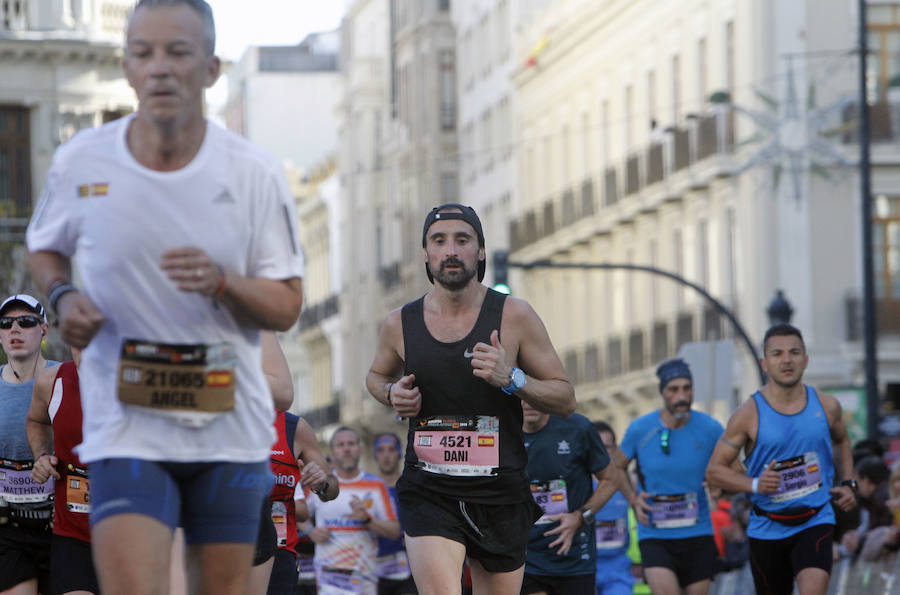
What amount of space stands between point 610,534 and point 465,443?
770cm

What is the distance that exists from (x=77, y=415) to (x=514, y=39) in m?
56.3

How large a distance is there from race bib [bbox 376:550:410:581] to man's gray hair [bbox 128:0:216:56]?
14.7 meters

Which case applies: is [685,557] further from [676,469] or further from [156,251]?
[156,251]

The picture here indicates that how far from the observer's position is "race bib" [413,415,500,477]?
10.6 m

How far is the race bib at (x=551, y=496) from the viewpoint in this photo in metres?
14.5

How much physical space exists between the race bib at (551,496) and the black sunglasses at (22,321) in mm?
3750

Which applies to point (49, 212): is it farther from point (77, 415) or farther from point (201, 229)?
point (77, 415)

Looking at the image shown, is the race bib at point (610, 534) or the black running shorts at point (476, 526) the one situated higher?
the black running shorts at point (476, 526)

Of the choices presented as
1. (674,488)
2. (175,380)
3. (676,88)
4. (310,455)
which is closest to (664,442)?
(674,488)

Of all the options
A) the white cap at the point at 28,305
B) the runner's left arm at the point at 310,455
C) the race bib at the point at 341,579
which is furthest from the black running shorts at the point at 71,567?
the race bib at the point at 341,579

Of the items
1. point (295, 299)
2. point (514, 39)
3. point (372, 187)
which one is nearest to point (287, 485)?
point (295, 299)

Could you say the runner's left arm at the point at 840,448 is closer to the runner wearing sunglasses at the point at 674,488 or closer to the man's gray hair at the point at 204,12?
the runner wearing sunglasses at the point at 674,488

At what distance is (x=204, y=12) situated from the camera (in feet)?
22.8

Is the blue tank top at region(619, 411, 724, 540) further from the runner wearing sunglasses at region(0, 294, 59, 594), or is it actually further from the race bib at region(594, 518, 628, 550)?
the runner wearing sunglasses at region(0, 294, 59, 594)
